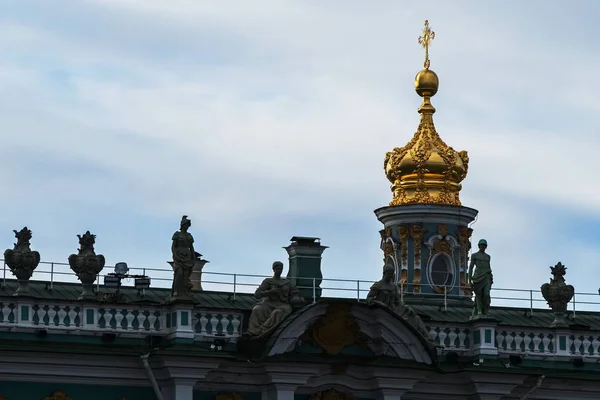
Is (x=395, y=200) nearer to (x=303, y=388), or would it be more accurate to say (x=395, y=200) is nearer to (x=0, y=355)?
(x=303, y=388)

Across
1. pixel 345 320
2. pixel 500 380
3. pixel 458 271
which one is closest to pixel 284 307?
pixel 345 320

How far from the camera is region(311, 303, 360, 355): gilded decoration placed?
4966 centimetres

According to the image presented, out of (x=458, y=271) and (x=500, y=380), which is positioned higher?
(x=458, y=271)

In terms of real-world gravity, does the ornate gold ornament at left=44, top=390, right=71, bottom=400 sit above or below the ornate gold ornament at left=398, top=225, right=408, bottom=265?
below

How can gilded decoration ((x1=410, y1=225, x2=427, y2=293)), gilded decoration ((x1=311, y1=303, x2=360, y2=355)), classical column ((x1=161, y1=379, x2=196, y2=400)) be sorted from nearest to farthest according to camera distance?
classical column ((x1=161, y1=379, x2=196, y2=400)), gilded decoration ((x1=311, y1=303, x2=360, y2=355)), gilded decoration ((x1=410, y1=225, x2=427, y2=293))

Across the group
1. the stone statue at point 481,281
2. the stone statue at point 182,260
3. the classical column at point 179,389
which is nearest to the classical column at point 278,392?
the classical column at point 179,389

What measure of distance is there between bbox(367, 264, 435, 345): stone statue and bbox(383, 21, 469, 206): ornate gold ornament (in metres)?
9.38

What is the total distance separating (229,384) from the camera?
1941 inches

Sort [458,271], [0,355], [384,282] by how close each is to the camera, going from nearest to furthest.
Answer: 1. [0,355]
2. [384,282]
3. [458,271]

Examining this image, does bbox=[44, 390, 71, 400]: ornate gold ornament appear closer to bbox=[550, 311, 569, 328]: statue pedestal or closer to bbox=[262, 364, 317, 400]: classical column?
bbox=[262, 364, 317, 400]: classical column

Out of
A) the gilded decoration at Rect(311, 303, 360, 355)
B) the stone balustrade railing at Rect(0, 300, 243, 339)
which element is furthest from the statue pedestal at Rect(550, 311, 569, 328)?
the stone balustrade railing at Rect(0, 300, 243, 339)

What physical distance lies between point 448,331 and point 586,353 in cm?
338

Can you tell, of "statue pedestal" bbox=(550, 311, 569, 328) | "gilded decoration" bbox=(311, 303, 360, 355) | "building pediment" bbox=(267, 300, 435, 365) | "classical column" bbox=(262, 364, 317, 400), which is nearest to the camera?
"classical column" bbox=(262, 364, 317, 400)

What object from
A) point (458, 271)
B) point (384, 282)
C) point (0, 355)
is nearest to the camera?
point (0, 355)
